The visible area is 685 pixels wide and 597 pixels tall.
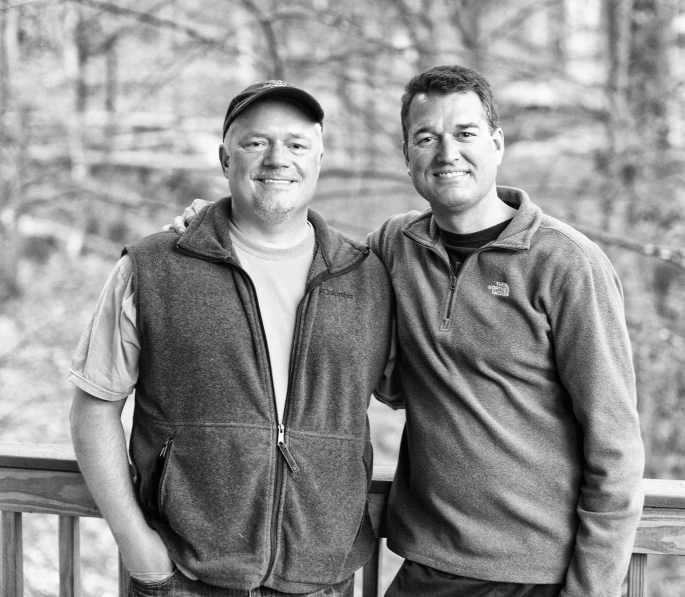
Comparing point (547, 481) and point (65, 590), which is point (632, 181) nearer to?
point (547, 481)

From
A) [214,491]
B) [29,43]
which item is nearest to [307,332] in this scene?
[214,491]

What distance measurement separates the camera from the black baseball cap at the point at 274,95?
1959 mm

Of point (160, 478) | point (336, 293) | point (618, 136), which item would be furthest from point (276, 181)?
point (618, 136)

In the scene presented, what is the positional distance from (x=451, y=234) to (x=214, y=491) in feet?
2.78

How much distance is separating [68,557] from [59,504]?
0.14 metres

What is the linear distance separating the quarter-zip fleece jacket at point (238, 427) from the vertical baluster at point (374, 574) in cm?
15

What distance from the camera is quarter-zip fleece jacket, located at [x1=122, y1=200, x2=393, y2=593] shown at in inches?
72.0

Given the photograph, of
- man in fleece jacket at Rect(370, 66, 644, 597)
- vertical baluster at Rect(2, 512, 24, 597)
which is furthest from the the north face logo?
vertical baluster at Rect(2, 512, 24, 597)

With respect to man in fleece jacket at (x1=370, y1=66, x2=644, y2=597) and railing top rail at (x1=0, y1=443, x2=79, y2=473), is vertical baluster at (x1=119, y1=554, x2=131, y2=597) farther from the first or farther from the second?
man in fleece jacket at (x1=370, y1=66, x2=644, y2=597)

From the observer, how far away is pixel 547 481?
6.12 feet

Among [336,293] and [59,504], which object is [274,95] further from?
[59,504]

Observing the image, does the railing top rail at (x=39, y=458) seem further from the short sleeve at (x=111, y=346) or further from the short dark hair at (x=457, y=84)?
the short dark hair at (x=457, y=84)

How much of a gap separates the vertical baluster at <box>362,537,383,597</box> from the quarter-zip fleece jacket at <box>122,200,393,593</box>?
0.15 m

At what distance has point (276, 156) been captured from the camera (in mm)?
1960
